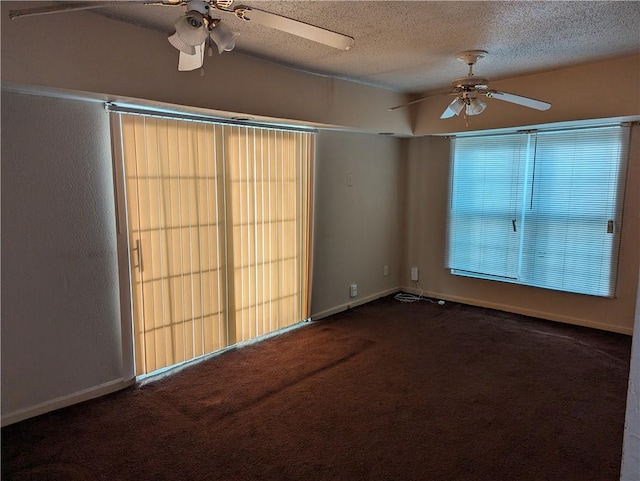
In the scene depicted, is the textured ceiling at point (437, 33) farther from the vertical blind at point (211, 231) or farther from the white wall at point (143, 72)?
the vertical blind at point (211, 231)

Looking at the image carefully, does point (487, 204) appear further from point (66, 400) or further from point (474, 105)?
point (66, 400)

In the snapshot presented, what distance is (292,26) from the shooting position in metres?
1.72

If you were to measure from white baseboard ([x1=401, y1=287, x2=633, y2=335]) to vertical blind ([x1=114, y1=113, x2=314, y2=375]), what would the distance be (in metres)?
1.84

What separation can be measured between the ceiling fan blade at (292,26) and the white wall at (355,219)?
7.96ft

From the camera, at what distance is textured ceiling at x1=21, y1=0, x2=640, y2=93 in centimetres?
233

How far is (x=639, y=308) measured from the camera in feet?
2.53

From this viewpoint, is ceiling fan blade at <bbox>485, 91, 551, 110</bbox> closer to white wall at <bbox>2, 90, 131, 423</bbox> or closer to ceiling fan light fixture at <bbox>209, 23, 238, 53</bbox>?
ceiling fan light fixture at <bbox>209, 23, 238, 53</bbox>

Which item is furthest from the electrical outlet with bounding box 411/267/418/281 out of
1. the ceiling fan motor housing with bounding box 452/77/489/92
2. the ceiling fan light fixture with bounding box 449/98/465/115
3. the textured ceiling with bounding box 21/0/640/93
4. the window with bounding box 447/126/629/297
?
the ceiling fan motor housing with bounding box 452/77/489/92

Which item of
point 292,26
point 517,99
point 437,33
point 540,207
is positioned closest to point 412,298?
point 540,207

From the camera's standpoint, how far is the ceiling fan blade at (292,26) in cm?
166

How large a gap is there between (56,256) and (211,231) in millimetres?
1091

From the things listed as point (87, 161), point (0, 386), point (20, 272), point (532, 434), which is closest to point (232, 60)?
point (87, 161)

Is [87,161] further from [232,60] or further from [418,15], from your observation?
[418,15]

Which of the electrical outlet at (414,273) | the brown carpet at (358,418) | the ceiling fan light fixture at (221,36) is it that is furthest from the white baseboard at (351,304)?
the ceiling fan light fixture at (221,36)
